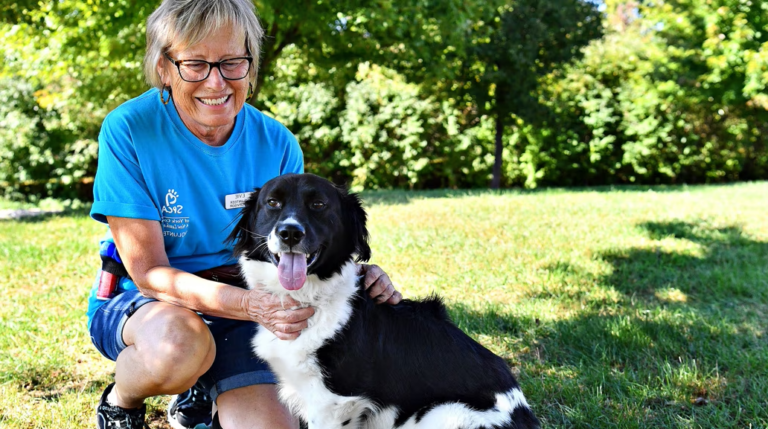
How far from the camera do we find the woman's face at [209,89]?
2461 mm

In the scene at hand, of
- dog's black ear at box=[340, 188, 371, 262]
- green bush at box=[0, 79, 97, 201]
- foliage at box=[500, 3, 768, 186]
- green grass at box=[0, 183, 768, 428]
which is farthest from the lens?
green bush at box=[0, 79, 97, 201]

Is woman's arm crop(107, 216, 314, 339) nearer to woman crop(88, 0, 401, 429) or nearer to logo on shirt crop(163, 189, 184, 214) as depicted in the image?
woman crop(88, 0, 401, 429)

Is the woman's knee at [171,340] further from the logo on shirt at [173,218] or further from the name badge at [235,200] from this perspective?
the name badge at [235,200]

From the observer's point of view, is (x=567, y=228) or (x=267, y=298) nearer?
(x=267, y=298)

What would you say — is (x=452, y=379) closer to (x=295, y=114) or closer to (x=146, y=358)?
(x=146, y=358)

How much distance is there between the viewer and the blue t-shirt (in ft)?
8.14

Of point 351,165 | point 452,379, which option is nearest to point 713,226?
point 452,379

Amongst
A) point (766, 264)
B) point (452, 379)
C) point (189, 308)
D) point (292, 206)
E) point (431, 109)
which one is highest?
point (431, 109)

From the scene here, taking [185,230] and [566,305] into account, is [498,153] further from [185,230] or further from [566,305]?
[185,230]

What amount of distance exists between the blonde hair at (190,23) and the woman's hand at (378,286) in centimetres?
105

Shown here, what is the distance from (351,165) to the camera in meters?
15.4

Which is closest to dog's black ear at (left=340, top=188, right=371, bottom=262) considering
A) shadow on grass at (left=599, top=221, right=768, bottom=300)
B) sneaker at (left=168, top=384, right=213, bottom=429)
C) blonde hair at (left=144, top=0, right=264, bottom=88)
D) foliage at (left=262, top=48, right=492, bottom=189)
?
blonde hair at (left=144, top=0, right=264, bottom=88)

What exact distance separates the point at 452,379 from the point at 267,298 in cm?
76

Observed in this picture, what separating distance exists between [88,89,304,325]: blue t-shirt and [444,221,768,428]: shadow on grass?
1.78 metres
